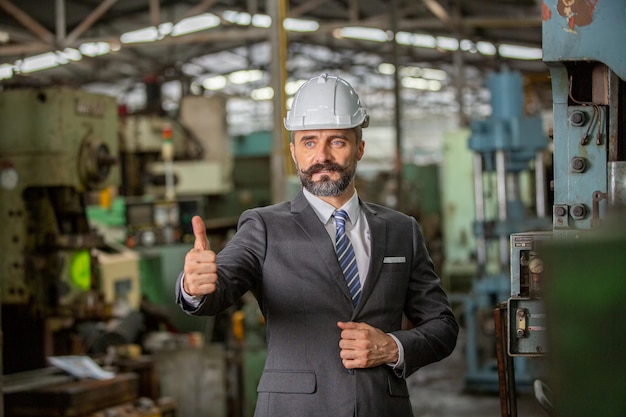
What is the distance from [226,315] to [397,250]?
4872 mm

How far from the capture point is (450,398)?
732cm

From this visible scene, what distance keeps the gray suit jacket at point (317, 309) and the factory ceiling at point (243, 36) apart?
5.78 metres

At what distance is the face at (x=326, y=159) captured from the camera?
2.26 m

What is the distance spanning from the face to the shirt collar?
0.03 meters

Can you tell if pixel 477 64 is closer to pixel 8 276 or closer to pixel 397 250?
pixel 8 276

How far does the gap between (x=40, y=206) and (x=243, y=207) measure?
5941 mm

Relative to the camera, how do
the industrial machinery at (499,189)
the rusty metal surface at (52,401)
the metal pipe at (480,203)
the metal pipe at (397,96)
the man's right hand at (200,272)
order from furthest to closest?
the metal pipe at (397,96)
the metal pipe at (480,203)
the industrial machinery at (499,189)
the rusty metal surface at (52,401)
the man's right hand at (200,272)

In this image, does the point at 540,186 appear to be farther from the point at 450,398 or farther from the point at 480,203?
the point at 450,398

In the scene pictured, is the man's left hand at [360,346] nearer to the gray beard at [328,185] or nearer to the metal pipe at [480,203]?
the gray beard at [328,185]

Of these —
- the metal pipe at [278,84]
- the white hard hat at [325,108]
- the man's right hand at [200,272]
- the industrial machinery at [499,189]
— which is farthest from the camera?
the industrial machinery at [499,189]

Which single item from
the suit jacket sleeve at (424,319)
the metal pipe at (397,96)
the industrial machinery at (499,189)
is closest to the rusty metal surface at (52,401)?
the suit jacket sleeve at (424,319)

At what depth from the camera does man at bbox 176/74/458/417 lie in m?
2.12

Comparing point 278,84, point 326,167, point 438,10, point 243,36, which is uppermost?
point 438,10

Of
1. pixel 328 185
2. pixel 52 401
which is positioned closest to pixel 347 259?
pixel 328 185
